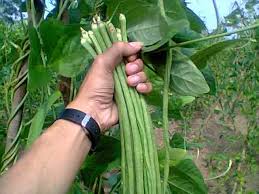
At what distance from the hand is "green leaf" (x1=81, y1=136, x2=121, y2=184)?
2.6 inches

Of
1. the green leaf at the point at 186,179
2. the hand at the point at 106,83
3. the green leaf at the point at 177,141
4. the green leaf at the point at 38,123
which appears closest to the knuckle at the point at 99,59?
the hand at the point at 106,83

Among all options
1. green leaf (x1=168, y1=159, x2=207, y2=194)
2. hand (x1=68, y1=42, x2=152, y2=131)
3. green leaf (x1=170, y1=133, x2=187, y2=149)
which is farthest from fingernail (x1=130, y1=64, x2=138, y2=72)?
green leaf (x1=170, y1=133, x2=187, y2=149)

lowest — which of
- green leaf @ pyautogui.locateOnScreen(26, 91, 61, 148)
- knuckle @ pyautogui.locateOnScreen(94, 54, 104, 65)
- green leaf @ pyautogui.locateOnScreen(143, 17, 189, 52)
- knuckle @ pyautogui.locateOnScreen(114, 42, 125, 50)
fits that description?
green leaf @ pyautogui.locateOnScreen(26, 91, 61, 148)

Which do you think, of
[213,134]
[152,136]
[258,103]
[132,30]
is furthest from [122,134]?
[213,134]

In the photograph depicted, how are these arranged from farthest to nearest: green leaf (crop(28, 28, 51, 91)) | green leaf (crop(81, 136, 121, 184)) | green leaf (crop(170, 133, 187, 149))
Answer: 1. green leaf (crop(170, 133, 187, 149))
2. green leaf (crop(81, 136, 121, 184))
3. green leaf (crop(28, 28, 51, 91))

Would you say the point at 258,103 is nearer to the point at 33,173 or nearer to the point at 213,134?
the point at 213,134

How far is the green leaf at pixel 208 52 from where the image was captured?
604mm

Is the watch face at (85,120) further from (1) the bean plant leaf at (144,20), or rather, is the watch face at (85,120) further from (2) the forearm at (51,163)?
(1) the bean plant leaf at (144,20)

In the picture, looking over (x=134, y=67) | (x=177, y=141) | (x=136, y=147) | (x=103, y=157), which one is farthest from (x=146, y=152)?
(x=177, y=141)

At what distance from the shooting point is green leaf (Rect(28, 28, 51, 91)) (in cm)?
67

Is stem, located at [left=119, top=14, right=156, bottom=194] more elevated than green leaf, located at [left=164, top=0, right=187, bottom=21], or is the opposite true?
green leaf, located at [left=164, top=0, right=187, bottom=21]

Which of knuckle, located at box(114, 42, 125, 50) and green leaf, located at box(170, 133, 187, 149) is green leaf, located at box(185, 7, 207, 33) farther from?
green leaf, located at box(170, 133, 187, 149)

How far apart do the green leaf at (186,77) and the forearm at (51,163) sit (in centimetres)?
14

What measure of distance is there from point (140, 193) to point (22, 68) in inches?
10.8
